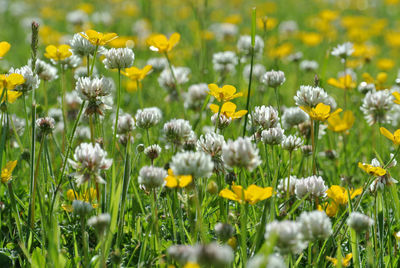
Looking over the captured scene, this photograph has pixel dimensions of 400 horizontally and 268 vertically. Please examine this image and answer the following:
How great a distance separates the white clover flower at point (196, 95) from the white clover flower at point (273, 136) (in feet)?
4.00

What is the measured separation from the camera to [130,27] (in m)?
6.86

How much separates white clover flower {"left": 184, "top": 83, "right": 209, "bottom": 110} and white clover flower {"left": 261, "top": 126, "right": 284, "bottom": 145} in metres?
1.22

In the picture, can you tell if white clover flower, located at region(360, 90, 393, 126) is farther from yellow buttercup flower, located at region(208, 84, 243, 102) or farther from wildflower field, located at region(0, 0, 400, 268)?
yellow buttercup flower, located at region(208, 84, 243, 102)

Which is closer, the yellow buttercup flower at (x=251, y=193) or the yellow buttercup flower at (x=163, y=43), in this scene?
the yellow buttercup flower at (x=251, y=193)

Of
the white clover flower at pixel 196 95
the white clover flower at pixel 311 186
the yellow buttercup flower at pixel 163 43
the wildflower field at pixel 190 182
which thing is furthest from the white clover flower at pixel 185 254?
the white clover flower at pixel 196 95

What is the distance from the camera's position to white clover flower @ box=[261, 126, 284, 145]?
148cm

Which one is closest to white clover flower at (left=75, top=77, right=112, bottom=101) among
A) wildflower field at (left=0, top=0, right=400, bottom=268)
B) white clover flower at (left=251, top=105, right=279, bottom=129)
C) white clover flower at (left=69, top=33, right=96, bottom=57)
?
wildflower field at (left=0, top=0, right=400, bottom=268)

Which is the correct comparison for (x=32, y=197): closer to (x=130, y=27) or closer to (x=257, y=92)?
(x=257, y=92)

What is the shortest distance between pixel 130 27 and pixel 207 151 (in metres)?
5.77

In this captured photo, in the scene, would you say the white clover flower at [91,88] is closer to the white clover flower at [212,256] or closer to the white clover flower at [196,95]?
the white clover flower at [212,256]

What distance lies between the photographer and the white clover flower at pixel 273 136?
148 cm

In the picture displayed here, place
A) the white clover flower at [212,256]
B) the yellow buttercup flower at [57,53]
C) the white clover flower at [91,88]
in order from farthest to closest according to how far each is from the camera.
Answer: the yellow buttercup flower at [57,53] → the white clover flower at [91,88] → the white clover flower at [212,256]

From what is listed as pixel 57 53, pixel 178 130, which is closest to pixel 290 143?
pixel 178 130

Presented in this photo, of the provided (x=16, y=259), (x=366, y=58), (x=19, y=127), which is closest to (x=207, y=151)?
(x=16, y=259)
